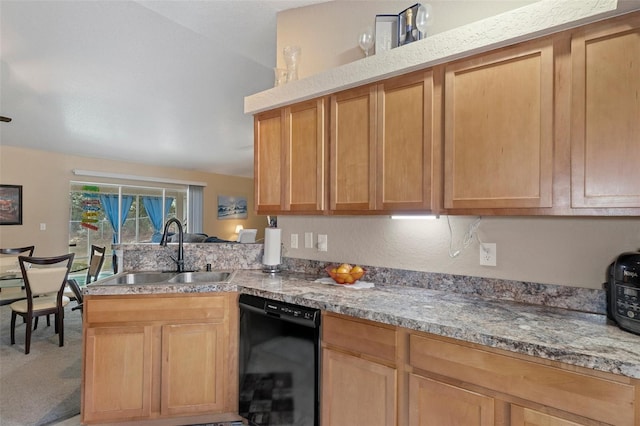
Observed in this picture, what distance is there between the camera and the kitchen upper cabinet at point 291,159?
2.09m

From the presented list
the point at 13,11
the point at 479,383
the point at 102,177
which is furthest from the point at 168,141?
the point at 479,383

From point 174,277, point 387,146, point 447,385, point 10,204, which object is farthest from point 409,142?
point 10,204

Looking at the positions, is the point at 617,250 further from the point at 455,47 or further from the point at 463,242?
the point at 455,47

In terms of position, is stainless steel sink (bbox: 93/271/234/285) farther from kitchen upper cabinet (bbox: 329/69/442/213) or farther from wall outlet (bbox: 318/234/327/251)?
kitchen upper cabinet (bbox: 329/69/442/213)

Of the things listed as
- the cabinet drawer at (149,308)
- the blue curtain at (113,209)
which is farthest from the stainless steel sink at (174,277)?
the blue curtain at (113,209)

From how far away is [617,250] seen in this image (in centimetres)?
143

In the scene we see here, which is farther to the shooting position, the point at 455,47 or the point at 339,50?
the point at 339,50

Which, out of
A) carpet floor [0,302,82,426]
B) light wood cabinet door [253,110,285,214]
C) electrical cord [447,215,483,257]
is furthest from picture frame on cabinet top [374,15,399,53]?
carpet floor [0,302,82,426]

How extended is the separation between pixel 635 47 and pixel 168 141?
613 centimetres

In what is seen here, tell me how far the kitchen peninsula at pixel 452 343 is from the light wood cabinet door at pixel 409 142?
53 centimetres

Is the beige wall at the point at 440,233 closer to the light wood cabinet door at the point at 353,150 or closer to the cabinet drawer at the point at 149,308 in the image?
the light wood cabinet door at the point at 353,150

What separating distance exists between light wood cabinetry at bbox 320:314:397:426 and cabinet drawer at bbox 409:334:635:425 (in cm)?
15

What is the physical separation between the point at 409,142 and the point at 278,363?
4.52 feet

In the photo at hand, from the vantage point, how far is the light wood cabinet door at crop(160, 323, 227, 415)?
6.43 ft
